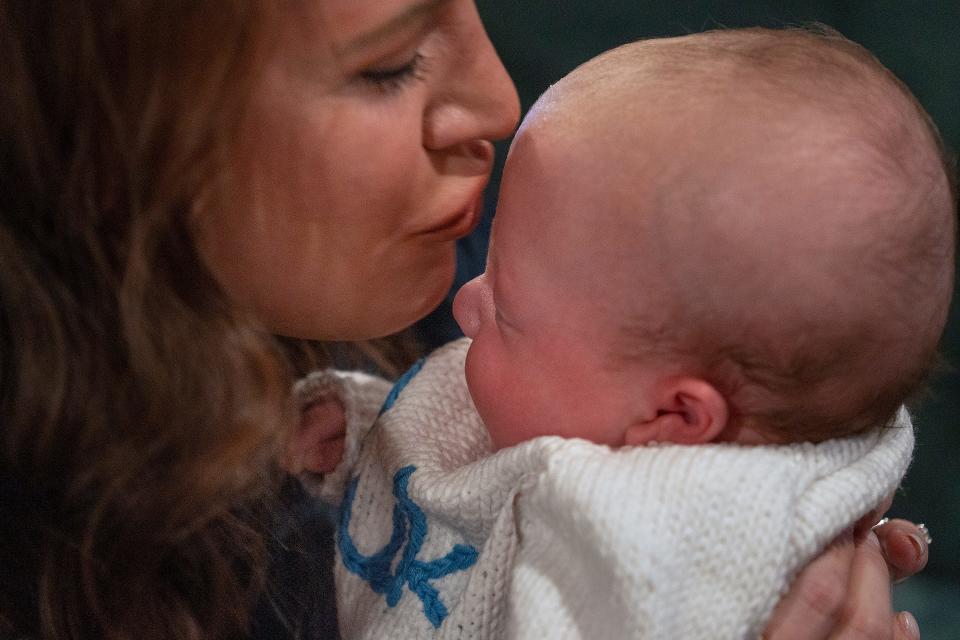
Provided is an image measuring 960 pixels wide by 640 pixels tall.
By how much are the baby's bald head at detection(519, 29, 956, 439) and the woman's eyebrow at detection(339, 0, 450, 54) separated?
0.15 metres

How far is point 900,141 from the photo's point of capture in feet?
2.29

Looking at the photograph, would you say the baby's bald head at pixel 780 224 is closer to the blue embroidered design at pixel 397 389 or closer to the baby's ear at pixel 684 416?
the baby's ear at pixel 684 416

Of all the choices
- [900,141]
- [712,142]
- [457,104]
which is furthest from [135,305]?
[900,141]

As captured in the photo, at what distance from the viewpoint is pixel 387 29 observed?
2.25 ft

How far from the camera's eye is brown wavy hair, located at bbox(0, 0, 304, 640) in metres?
0.64

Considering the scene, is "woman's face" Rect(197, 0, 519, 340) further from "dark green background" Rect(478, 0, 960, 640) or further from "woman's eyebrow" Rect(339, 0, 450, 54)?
"dark green background" Rect(478, 0, 960, 640)

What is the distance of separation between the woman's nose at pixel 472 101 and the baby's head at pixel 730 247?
0.04 metres

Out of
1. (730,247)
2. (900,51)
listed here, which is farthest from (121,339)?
(900,51)

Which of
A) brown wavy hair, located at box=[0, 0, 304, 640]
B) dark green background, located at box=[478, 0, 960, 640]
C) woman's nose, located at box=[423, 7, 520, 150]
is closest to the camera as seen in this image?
brown wavy hair, located at box=[0, 0, 304, 640]

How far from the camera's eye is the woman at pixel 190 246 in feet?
2.15

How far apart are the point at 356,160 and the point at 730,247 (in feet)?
0.91

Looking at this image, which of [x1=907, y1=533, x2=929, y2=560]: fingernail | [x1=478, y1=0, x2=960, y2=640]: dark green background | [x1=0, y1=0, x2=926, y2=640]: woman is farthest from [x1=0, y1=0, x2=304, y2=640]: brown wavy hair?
[x1=478, y1=0, x2=960, y2=640]: dark green background

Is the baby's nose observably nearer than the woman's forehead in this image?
No

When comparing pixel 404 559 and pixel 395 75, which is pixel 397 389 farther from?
pixel 395 75
